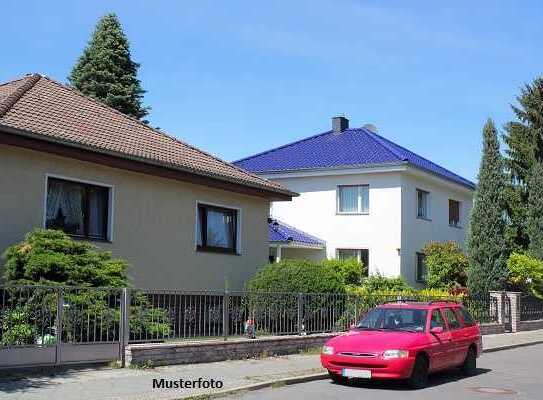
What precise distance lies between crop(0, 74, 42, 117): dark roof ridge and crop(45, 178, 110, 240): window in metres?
1.73

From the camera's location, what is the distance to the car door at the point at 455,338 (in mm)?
13242

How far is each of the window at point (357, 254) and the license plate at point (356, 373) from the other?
18127 mm

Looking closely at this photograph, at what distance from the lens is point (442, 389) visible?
39.3ft

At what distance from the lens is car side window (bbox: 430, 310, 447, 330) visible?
42.4ft

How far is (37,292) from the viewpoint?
38.7ft

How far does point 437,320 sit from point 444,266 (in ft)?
54.8

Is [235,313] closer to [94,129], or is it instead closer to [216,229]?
[216,229]

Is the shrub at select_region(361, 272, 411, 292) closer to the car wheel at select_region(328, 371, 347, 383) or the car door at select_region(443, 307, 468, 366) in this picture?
the car door at select_region(443, 307, 468, 366)

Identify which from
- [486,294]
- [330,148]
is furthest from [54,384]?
[330,148]

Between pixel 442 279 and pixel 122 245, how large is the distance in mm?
16237

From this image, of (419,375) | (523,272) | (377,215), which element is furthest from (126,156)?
(523,272)

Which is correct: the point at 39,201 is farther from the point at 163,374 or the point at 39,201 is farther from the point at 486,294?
the point at 486,294

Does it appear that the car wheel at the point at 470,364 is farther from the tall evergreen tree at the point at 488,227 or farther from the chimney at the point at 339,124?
the chimney at the point at 339,124

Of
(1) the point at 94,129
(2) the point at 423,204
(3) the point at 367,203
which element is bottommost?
(3) the point at 367,203
